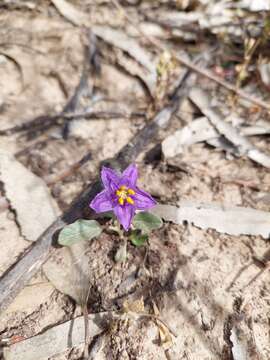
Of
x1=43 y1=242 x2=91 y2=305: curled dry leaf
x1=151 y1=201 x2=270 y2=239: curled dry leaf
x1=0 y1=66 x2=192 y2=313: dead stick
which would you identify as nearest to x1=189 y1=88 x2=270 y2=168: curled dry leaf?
x1=0 y1=66 x2=192 y2=313: dead stick

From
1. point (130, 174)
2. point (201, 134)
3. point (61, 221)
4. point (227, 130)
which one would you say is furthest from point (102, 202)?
point (227, 130)

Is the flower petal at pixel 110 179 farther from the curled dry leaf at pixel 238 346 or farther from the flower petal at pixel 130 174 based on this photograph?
the curled dry leaf at pixel 238 346

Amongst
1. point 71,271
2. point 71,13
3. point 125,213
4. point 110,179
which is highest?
point 71,13

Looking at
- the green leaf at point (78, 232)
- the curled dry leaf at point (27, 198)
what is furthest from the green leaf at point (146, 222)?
the curled dry leaf at point (27, 198)

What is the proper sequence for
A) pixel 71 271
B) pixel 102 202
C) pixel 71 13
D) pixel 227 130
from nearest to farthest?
pixel 102 202 → pixel 71 271 → pixel 227 130 → pixel 71 13

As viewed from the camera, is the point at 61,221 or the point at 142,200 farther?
the point at 61,221

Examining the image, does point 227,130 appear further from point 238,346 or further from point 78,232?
point 238,346

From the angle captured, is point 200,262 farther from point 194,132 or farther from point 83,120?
point 83,120

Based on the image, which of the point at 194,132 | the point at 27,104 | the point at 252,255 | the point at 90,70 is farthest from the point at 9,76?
the point at 252,255
